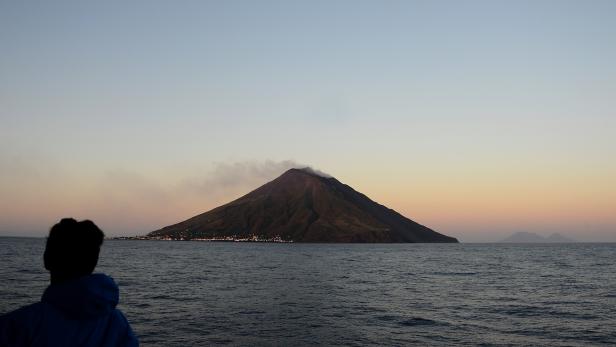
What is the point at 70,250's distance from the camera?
381cm

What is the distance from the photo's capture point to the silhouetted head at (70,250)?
3775 mm

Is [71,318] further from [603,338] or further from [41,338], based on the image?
[603,338]

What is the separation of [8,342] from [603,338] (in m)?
38.8

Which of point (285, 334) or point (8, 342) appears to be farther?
point (285, 334)

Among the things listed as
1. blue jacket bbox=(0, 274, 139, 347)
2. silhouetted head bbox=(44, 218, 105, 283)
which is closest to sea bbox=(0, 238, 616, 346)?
silhouetted head bbox=(44, 218, 105, 283)

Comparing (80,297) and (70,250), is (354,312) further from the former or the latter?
(80,297)

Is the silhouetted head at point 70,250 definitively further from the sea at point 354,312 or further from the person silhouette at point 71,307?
the sea at point 354,312

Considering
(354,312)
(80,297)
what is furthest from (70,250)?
(354,312)

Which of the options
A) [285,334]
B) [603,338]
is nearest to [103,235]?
[285,334]

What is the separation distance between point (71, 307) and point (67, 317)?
0.11 m

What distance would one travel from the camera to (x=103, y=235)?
13.4ft

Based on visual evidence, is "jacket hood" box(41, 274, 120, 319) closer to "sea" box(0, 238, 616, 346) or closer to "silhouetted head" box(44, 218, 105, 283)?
"silhouetted head" box(44, 218, 105, 283)

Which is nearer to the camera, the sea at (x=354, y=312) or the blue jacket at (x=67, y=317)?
the blue jacket at (x=67, y=317)

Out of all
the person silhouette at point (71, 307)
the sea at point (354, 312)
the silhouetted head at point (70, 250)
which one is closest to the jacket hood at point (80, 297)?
the person silhouette at point (71, 307)
